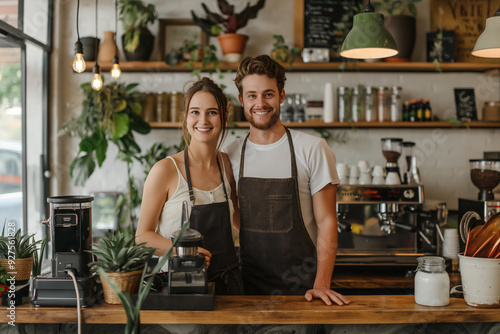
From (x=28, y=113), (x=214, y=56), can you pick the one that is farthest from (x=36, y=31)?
(x=214, y=56)

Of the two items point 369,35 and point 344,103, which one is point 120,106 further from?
point 369,35

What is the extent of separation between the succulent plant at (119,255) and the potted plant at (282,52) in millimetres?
2354

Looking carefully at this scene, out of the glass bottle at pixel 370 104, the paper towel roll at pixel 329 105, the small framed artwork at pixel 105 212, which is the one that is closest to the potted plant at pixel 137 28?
the small framed artwork at pixel 105 212

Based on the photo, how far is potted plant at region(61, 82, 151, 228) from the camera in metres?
3.41

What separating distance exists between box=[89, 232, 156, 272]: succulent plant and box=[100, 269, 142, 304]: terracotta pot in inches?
0.7

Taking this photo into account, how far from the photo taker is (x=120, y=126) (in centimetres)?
341

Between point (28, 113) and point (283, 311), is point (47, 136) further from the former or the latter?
point (283, 311)

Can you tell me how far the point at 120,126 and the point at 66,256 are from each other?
198cm

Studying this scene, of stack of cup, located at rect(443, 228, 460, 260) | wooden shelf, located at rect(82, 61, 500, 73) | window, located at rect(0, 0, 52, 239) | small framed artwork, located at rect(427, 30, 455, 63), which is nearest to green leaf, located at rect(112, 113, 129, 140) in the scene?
wooden shelf, located at rect(82, 61, 500, 73)

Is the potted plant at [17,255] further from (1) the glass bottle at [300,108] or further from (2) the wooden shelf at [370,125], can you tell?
(1) the glass bottle at [300,108]

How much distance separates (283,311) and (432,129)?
2775 mm

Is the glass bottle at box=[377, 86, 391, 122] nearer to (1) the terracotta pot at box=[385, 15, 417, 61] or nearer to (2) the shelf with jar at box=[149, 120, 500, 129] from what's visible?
(2) the shelf with jar at box=[149, 120, 500, 129]

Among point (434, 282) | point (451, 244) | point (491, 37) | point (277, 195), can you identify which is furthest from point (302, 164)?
point (451, 244)

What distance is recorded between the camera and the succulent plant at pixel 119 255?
1.48 meters
